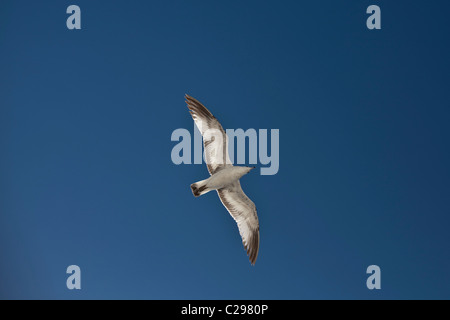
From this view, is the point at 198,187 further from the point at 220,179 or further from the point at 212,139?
the point at 212,139

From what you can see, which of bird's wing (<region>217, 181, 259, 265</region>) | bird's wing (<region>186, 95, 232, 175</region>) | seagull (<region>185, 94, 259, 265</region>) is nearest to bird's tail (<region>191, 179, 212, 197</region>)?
seagull (<region>185, 94, 259, 265</region>)

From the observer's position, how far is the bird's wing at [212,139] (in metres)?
6.20

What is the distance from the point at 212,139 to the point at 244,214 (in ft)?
4.09

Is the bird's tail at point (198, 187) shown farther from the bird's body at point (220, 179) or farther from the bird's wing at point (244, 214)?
the bird's wing at point (244, 214)

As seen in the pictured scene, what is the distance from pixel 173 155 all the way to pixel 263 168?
57.0 inches

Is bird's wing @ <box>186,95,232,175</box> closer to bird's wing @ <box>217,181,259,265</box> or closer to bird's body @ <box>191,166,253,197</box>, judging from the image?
bird's body @ <box>191,166,253,197</box>

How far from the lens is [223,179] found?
6.11 metres

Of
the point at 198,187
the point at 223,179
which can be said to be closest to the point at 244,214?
the point at 223,179

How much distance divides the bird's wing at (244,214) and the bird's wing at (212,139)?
0.38m

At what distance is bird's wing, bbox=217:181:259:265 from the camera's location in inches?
252

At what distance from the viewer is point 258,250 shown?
670cm

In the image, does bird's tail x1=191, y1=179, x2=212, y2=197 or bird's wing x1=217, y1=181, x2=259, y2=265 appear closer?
bird's tail x1=191, y1=179, x2=212, y2=197

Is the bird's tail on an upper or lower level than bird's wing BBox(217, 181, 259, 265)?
upper
